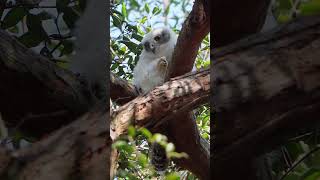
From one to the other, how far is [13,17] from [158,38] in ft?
2.08

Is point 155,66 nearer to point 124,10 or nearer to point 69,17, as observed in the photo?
point 124,10

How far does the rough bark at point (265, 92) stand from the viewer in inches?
31.0

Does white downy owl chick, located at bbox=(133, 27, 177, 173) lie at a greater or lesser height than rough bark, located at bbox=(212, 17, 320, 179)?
lesser

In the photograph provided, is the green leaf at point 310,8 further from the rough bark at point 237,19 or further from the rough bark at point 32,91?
the rough bark at point 32,91

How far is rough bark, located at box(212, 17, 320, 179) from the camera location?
2.58ft

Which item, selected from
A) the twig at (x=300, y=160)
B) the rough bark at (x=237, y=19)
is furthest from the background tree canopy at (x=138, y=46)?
the twig at (x=300, y=160)

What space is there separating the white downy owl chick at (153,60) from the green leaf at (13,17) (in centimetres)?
42

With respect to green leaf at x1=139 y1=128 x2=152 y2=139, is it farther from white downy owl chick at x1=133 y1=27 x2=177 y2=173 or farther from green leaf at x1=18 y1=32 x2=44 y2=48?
green leaf at x1=18 y1=32 x2=44 y2=48

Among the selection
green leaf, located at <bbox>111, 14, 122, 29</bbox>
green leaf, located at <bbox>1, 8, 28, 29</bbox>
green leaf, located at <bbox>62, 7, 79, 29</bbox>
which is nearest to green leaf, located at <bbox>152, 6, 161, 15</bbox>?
green leaf, located at <bbox>111, 14, 122, 29</bbox>

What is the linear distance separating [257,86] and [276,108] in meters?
0.05

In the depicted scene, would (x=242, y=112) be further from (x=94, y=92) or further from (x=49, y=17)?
(x=49, y=17)

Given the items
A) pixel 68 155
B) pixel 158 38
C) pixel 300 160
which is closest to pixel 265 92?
pixel 300 160

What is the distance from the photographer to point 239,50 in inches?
34.2

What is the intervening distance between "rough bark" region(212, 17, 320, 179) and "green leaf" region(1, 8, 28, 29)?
17.1 inches
